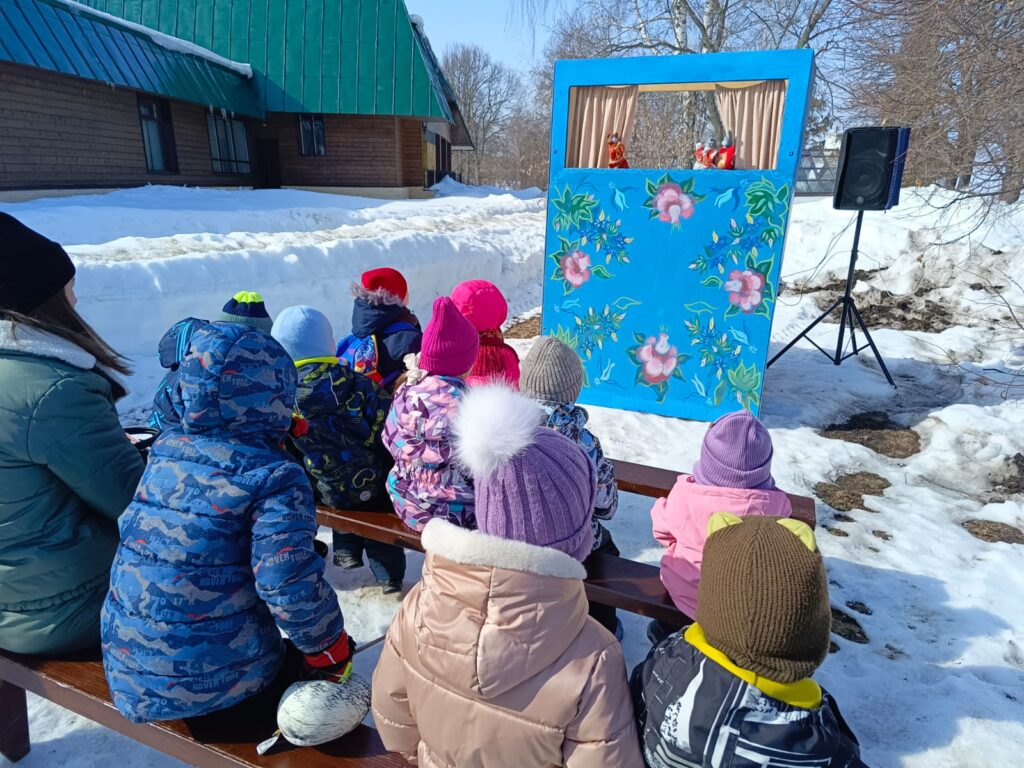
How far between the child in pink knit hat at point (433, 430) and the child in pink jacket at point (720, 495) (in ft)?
2.54

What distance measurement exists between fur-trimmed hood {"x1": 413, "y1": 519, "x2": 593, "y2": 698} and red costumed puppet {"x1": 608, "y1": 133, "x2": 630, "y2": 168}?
441cm

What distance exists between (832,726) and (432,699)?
854mm

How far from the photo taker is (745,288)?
470cm

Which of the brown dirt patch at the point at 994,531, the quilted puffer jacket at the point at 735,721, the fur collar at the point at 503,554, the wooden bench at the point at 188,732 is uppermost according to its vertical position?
the fur collar at the point at 503,554

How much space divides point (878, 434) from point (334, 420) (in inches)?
171

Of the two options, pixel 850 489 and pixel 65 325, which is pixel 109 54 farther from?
pixel 850 489

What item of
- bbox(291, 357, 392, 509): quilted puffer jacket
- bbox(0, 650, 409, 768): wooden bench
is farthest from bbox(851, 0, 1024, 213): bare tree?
bbox(0, 650, 409, 768): wooden bench

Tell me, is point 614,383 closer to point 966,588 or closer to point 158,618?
point 966,588

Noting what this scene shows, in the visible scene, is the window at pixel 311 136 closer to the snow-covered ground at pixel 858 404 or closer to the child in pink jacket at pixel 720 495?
the snow-covered ground at pixel 858 404

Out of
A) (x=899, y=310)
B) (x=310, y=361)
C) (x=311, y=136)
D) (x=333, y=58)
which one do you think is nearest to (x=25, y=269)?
(x=310, y=361)

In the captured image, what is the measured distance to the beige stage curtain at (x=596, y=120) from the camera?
5.00 metres

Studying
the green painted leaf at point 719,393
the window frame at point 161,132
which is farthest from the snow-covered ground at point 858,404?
the window frame at point 161,132

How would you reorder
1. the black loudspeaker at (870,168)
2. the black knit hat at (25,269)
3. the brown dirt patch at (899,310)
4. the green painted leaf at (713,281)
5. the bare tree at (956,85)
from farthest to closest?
the brown dirt patch at (899,310) → the black loudspeaker at (870,168) → the bare tree at (956,85) → the green painted leaf at (713,281) → the black knit hat at (25,269)

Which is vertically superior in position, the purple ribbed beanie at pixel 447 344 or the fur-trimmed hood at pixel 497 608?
the purple ribbed beanie at pixel 447 344
